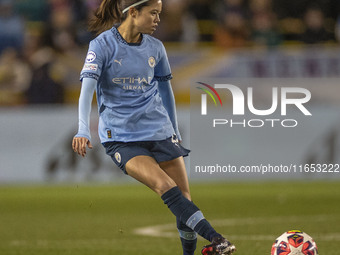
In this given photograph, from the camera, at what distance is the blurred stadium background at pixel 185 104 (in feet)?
43.9

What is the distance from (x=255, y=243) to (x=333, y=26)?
1157 centimetres

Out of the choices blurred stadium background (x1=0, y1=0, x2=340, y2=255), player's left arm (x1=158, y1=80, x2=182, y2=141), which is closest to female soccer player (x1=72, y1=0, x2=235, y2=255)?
player's left arm (x1=158, y1=80, x2=182, y2=141)

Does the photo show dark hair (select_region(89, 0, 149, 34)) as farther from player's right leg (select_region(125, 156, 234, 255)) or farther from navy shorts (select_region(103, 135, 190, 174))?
player's right leg (select_region(125, 156, 234, 255))

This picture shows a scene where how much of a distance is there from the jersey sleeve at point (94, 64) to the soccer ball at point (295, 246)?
71.0 inches

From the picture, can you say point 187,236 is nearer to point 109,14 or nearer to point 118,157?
point 118,157

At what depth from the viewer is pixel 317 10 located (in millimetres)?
18906

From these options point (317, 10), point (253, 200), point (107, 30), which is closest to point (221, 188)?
point (253, 200)

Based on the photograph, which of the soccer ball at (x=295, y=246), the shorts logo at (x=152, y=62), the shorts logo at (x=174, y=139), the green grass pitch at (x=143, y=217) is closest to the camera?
the soccer ball at (x=295, y=246)

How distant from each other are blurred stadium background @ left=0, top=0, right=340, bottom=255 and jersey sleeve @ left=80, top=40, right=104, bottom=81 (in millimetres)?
5149

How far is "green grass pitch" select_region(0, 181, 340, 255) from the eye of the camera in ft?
27.9

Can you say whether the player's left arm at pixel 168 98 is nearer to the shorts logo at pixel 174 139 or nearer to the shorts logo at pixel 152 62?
the shorts logo at pixel 174 139

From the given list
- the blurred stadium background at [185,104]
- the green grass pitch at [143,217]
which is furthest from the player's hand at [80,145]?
the blurred stadium background at [185,104]

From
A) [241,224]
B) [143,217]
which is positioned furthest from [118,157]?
[143,217]

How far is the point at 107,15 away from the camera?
6.40 metres
